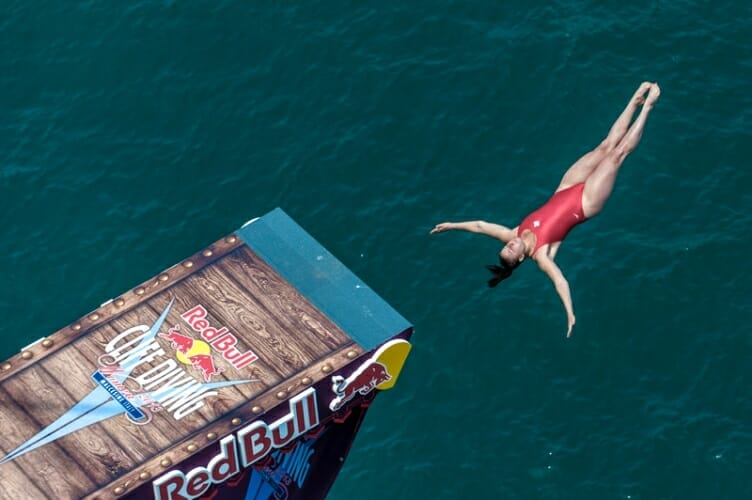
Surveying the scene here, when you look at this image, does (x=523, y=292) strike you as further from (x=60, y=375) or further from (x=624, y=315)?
(x=60, y=375)

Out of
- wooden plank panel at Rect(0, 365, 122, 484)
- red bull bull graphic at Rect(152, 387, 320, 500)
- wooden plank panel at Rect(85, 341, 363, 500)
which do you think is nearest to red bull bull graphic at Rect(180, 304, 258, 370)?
wooden plank panel at Rect(85, 341, 363, 500)

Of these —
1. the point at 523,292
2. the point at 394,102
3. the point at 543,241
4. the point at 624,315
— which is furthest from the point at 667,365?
the point at 394,102

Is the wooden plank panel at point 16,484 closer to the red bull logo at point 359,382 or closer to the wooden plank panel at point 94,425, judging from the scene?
the wooden plank panel at point 94,425

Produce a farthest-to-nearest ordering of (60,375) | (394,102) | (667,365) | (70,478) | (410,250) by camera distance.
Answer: (394,102), (410,250), (667,365), (60,375), (70,478)

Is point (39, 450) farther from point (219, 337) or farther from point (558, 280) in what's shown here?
point (558, 280)

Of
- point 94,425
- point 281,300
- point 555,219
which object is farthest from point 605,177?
point 94,425

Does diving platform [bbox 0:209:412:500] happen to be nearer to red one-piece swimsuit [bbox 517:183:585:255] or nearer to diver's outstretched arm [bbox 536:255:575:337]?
Result: diver's outstretched arm [bbox 536:255:575:337]
